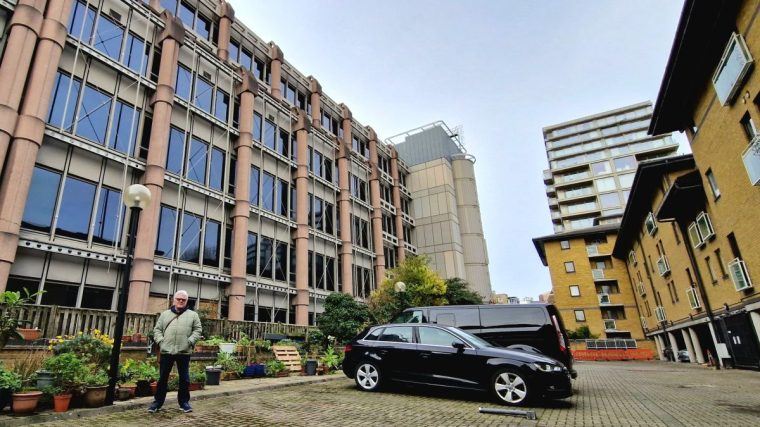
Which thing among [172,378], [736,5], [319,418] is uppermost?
[736,5]

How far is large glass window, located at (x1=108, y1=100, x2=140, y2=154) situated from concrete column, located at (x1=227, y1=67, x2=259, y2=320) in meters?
5.58

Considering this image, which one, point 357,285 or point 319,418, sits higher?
point 357,285

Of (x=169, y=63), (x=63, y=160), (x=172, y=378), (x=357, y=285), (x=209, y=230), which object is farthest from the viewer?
(x=357, y=285)

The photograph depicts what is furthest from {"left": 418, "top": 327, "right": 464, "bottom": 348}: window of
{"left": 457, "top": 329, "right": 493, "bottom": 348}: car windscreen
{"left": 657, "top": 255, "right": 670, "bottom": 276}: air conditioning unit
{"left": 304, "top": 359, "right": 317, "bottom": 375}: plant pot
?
{"left": 657, "top": 255, "right": 670, "bottom": 276}: air conditioning unit

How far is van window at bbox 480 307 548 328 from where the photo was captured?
976cm

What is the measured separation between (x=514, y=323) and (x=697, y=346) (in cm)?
2043

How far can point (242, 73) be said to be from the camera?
967 inches


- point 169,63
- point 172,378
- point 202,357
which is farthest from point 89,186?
point 172,378

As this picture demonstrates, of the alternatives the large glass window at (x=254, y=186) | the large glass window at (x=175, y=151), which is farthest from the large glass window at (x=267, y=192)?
the large glass window at (x=175, y=151)

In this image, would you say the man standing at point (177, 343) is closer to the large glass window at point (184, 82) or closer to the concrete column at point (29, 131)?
the concrete column at point (29, 131)

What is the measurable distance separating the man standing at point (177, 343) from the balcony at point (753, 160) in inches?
594

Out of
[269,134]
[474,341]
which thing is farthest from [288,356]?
[269,134]

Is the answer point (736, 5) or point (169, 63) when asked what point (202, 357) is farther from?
point (736, 5)

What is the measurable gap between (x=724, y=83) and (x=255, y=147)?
22.4 meters
